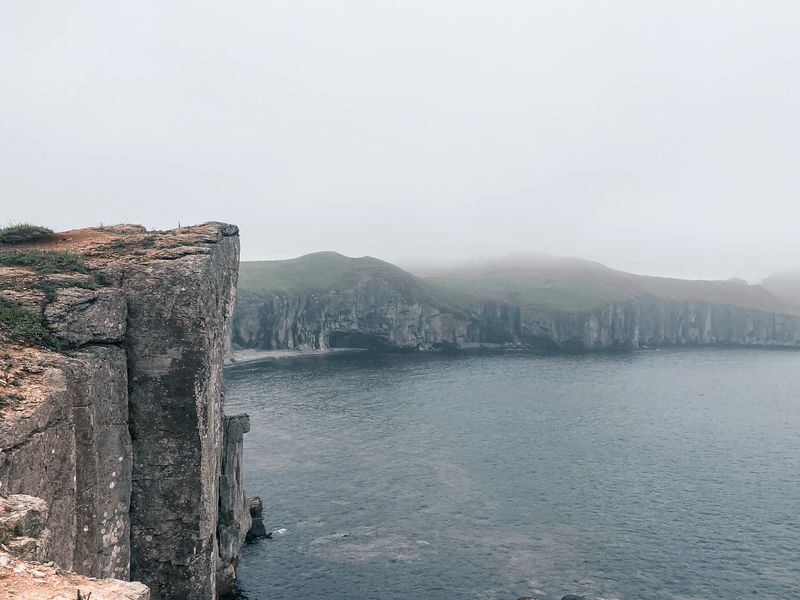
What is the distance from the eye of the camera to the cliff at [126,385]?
84.1 feet

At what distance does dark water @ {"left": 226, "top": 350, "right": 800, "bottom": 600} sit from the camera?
51.8 metres

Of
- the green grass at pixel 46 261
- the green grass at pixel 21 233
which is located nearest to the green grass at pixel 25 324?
the green grass at pixel 46 261

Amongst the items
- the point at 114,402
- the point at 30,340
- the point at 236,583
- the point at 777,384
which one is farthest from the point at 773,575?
the point at 777,384

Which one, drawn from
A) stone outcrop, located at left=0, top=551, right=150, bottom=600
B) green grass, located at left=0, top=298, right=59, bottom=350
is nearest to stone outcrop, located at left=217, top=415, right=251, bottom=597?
green grass, located at left=0, top=298, right=59, bottom=350

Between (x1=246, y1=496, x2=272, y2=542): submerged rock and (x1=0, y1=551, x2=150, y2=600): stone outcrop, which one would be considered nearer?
(x1=0, y1=551, x2=150, y2=600): stone outcrop

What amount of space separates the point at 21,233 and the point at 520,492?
63836 millimetres

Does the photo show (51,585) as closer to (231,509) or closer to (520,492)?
(231,509)

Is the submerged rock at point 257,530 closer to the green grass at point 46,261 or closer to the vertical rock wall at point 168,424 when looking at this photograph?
the vertical rock wall at point 168,424

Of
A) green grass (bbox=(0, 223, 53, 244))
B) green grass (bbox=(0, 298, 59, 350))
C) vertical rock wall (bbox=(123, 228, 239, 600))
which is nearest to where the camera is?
green grass (bbox=(0, 298, 59, 350))

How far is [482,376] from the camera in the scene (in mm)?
163125

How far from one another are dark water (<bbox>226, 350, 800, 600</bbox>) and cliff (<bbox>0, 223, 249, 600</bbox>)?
73.3ft

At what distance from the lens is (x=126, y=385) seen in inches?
1213

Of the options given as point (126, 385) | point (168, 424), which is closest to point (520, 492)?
point (168, 424)

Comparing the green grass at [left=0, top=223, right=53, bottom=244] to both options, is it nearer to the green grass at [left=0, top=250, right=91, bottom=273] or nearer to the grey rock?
the green grass at [left=0, top=250, right=91, bottom=273]
